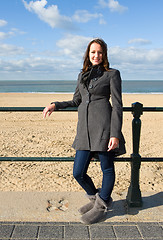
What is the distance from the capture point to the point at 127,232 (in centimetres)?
227

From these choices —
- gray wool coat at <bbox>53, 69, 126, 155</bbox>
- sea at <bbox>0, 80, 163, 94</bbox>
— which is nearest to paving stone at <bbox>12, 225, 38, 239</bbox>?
gray wool coat at <bbox>53, 69, 126, 155</bbox>

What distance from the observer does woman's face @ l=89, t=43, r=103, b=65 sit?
2.38 metres

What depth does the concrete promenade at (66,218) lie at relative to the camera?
2.23m

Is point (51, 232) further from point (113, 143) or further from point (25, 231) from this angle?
point (113, 143)

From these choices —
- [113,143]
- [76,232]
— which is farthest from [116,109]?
[76,232]

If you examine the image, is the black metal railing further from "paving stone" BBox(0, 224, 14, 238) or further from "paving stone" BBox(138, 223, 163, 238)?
"paving stone" BBox(0, 224, 14, 238)

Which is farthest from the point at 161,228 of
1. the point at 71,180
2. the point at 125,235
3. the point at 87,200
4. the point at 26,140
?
the point at 26,140

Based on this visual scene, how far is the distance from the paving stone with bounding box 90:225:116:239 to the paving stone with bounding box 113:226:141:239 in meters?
0.05

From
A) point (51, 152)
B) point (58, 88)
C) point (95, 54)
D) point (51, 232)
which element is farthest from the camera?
point (58, 88)

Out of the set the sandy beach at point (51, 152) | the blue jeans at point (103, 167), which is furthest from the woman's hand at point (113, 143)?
the sandy beach at point (51, 152)

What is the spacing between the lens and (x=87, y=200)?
2.86 meters

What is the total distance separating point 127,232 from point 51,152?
3282 millimetres

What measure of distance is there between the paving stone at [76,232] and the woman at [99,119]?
0.36 ft

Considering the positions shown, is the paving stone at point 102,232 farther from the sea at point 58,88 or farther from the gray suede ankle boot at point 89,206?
the sea at point 58,88
